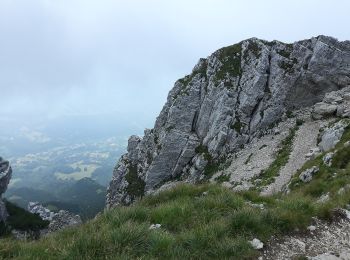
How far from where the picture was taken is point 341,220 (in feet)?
42.6

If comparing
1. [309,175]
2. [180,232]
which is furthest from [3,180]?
[180,232]

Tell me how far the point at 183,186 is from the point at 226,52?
52538mm

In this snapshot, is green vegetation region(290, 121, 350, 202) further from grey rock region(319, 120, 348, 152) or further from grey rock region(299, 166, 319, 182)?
grey rock region(319, 120, 348, 152)

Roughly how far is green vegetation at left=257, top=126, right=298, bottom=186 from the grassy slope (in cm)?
2248

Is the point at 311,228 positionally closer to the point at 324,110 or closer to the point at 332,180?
the point at 332,180

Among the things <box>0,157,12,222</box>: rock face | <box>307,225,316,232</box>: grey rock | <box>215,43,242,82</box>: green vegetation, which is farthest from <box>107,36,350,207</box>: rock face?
<box>307,225,316,232</box>: grey rock

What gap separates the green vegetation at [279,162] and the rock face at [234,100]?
6.95m

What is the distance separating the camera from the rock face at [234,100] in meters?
58.2

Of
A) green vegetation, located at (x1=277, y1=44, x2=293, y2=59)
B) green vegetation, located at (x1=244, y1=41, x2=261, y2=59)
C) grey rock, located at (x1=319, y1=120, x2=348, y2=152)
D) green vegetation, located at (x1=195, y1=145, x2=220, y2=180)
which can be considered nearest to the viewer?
grey rock, located at (x1=319, y1=120, x2=348, y2=152)

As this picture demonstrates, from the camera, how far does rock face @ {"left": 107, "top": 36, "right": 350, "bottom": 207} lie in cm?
5816

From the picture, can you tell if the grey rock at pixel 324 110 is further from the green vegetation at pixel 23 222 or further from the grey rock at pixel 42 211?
the grey rock at pixel 42 211

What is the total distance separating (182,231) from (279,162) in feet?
111

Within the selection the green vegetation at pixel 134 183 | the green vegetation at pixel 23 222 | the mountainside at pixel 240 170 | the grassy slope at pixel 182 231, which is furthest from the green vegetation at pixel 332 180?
the green vegetation at pixel 23 222

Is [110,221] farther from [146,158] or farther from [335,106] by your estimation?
[146,158]
